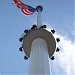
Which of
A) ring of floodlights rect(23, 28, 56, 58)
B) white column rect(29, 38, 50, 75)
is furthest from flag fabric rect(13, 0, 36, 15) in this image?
white column rect(29, 38, 50, 75)

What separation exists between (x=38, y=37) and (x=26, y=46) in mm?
3035

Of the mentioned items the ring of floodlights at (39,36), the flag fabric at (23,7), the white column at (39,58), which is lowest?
the white column at (39,58)

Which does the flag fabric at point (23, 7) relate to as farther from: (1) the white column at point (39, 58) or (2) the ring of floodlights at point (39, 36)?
(1) the white column at point (39, 58)

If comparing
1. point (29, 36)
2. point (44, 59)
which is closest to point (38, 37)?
point (29, 36)

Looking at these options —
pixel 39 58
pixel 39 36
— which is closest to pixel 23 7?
pixel 39 36

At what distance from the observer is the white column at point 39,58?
44875mm

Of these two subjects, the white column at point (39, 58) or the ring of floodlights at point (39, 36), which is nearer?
the white column at point (39, 58)

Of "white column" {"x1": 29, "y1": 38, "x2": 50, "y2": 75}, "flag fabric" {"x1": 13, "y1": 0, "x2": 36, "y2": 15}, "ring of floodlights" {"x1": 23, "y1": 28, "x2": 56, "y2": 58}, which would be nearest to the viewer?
"white column" {"x1": 29, "y1": 38, "x2": 50, "y2": 75}

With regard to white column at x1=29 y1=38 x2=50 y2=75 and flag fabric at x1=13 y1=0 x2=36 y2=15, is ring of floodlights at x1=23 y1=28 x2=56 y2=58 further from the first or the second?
flag fabric at x1=13 y1=0 x2=36 y2=15

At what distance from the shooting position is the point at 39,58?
154 feet

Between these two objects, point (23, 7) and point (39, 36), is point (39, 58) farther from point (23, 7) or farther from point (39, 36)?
point (23, 7)

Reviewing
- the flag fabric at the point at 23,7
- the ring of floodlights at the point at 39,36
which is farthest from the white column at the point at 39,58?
the flag fabric at the point at 23,7

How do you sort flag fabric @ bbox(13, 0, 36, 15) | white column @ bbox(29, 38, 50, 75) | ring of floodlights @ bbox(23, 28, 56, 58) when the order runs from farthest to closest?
flag fabric @ bbox(13, 0, 36, 15)
ring of floodlights @ bbox(23, 28, 56, 58)
white column @ bbox(29, 38, 50, 75)

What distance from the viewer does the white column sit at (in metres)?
44.9
